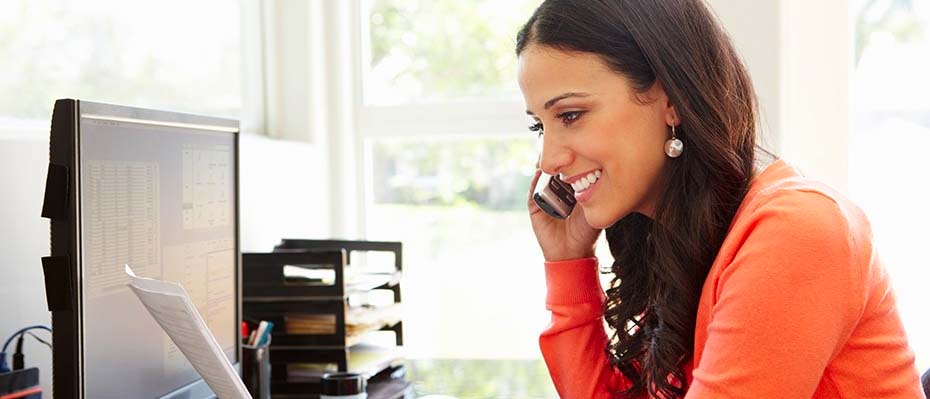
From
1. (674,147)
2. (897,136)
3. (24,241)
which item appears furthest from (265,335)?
(897,136)

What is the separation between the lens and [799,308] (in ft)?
3.34

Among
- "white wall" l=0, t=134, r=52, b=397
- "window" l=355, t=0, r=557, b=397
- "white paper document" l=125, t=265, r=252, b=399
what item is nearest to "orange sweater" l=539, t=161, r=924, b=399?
"white paper document" l=125, t=265, r=252, b=399

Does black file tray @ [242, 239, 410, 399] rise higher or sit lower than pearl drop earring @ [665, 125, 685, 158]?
lower

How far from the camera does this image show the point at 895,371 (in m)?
1.14

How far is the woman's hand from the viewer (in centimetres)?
158

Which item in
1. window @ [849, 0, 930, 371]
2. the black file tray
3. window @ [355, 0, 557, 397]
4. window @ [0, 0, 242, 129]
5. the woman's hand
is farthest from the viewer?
window @ [355, 0, 557, 397]

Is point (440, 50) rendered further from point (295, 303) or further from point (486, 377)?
point (295, 303)

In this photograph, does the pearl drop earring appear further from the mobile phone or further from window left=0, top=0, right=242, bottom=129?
window left=0, top=0, right=242, bottom=129

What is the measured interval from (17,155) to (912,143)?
191 cm

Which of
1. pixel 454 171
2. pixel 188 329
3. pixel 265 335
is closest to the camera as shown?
pixel 188 329

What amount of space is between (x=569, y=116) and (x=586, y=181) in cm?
10

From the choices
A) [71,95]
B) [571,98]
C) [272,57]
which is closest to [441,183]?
[272,57]

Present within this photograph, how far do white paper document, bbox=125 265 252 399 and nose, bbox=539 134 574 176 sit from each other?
19.6 inches

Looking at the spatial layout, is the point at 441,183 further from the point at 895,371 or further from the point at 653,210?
the point at 895,371
